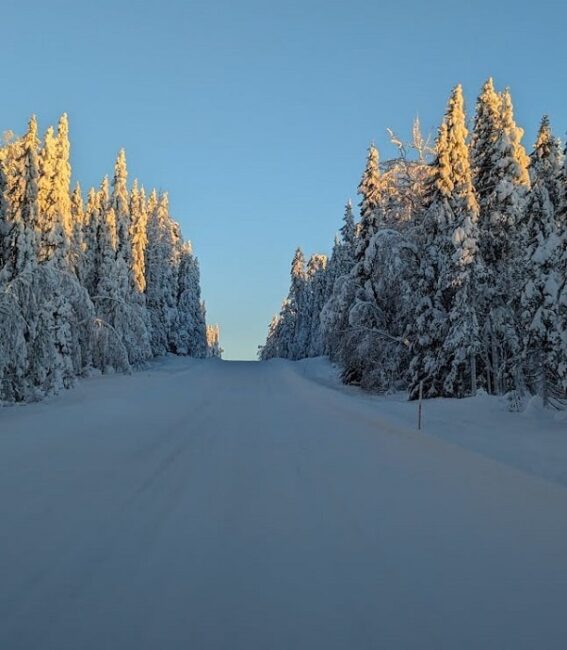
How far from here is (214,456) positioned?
938 centimetres

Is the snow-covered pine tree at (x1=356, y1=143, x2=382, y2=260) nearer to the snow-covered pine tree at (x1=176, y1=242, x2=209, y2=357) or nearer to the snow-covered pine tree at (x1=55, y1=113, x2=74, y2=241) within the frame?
the snow-covered pine tree at (x1=55, y1=113, x2=74, y2=241)

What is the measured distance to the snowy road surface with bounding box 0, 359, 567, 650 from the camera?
355 cm

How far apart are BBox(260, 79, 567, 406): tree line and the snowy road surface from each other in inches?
285

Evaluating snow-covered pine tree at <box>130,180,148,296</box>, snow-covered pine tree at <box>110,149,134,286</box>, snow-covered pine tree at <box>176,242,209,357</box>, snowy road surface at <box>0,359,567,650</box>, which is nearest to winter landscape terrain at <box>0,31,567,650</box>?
snowy road surface at <box>0,359,567,650</box>

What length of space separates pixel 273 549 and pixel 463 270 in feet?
56.0

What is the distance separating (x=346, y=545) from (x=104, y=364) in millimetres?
28126

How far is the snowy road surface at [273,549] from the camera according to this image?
355 centimetres

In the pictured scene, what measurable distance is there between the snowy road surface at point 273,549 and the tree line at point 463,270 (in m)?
7.24

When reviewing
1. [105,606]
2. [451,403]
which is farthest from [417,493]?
[451,403]

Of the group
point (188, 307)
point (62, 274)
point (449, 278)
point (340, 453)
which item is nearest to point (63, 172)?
point (62, 274)

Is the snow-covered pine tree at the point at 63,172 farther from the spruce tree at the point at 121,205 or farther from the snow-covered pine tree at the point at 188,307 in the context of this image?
the snow-covered pine tree at the point at 188,307

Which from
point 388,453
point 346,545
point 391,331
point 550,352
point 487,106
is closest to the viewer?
point 346,545

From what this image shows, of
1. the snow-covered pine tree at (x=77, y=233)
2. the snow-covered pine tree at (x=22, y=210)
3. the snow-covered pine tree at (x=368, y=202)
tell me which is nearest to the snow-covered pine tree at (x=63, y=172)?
the snow-covered pine tree at (x=77, y=233)

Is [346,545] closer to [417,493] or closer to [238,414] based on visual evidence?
[417,493]
